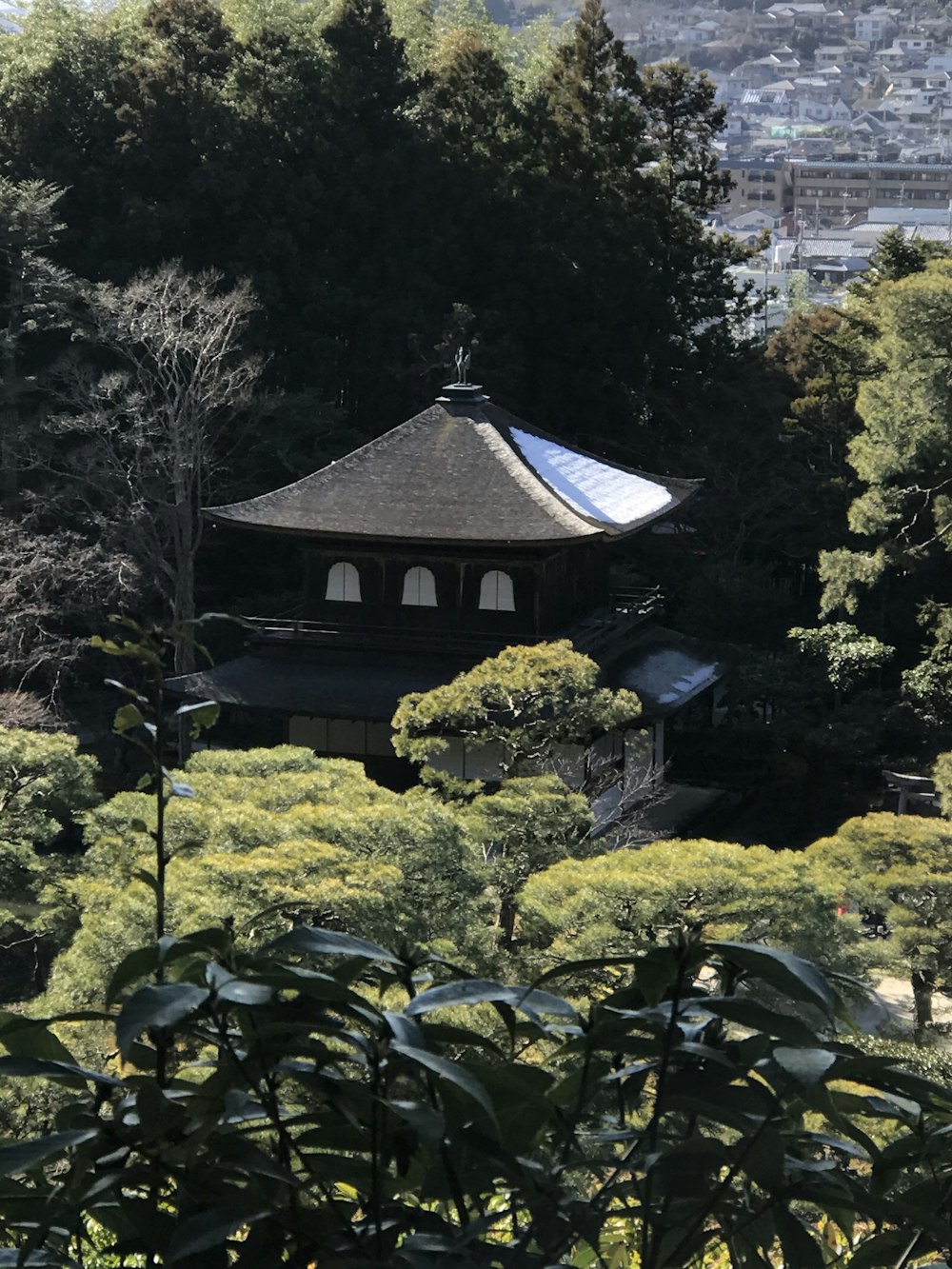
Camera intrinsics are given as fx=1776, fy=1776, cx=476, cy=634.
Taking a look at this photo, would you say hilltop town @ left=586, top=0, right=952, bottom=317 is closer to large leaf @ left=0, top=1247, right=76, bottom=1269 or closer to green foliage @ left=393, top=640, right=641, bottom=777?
green foliage @ left=393, top=640, right=641, bottom=777

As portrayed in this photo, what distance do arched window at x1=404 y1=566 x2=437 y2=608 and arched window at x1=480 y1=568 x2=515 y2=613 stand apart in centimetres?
62

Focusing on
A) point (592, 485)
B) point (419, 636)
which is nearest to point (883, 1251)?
point (419, 636)

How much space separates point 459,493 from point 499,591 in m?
1.19

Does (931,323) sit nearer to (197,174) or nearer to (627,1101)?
(197,174)

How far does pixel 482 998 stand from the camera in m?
1.71

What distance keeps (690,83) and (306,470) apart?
A: 32.2 ft

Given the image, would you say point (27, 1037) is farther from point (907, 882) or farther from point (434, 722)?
point (434, 722)

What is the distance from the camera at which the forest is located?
175 centimetres

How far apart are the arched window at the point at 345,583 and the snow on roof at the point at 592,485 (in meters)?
2.45

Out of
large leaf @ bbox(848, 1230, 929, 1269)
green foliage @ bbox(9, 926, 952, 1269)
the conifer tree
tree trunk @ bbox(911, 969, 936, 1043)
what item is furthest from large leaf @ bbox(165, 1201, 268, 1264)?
the conifer tree

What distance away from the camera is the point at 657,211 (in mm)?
28312

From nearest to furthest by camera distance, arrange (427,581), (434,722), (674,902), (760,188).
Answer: (674,902), (434,722), (427,581), (760,188)

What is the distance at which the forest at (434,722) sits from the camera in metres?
1.75

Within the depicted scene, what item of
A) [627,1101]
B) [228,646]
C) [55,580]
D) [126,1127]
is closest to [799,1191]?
[627,1101]
